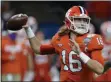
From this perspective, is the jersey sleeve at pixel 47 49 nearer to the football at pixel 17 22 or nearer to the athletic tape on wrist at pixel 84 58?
the football at pixel 17 22

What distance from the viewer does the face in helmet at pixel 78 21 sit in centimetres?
564

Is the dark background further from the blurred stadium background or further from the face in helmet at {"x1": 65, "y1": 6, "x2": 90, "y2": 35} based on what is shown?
the face in helmet at {"x1": 65, "y1": 6, "x2": 90, "y2": 35}

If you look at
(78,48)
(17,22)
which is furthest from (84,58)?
(17,22)

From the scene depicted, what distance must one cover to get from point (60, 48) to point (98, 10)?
7963 mm

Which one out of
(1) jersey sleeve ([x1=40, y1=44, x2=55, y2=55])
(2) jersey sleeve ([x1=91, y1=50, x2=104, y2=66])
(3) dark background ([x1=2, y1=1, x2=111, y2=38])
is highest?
(2) jersey sleeve ([x1=91, y1=50, x2=104, y2=66])

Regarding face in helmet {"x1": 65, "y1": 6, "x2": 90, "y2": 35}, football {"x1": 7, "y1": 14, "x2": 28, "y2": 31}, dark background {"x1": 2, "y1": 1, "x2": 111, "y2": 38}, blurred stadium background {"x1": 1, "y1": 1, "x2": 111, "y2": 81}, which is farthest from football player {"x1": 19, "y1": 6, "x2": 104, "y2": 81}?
dark background {"x1": 2, "y1": 1, "x2": 111, "y2": 38}

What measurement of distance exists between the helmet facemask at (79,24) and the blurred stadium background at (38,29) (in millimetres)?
4148

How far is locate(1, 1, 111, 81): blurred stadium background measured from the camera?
32.9ft

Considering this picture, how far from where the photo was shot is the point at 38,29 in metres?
12.4

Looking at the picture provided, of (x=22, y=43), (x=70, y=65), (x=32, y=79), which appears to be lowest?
(x=32, y=79)

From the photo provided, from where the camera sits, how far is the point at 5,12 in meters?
13.0

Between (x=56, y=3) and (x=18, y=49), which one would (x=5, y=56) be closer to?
(x=18, y=49)

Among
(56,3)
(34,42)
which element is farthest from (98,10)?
(34,42)

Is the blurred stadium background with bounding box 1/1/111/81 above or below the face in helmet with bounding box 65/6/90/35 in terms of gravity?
below
